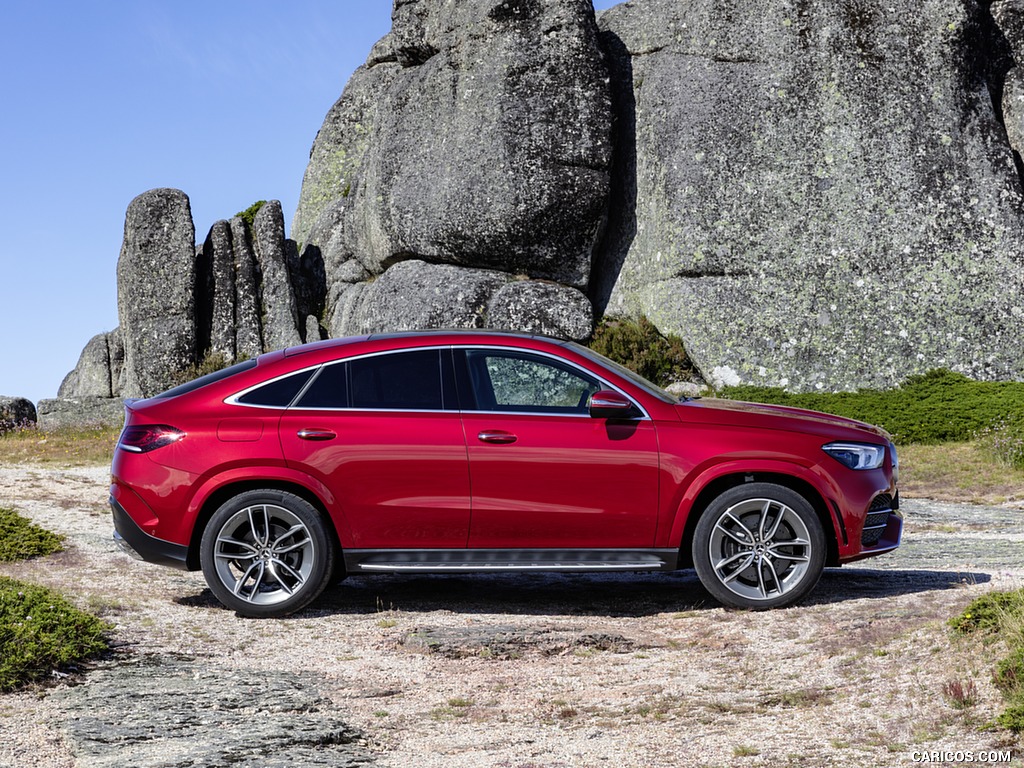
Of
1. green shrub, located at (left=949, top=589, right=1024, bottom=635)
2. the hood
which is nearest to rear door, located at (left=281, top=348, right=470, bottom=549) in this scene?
the hood

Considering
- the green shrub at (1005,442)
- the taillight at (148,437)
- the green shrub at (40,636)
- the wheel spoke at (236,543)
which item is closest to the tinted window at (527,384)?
the wheel spoke at (236,543)

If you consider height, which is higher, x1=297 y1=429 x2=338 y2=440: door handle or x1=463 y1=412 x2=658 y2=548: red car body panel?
x1=297 y1=429 x2=338 y2=440: door handle

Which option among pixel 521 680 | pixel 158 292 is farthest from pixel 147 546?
pixel 158 292

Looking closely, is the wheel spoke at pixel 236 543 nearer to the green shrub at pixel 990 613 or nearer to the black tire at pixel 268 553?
the black tire at pixel 268 553

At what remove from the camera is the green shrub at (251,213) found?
2897cm

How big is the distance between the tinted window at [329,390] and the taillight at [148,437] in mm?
832

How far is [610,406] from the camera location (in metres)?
7.05

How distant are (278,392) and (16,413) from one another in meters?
22.3

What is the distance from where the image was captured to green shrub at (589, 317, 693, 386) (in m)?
21.3

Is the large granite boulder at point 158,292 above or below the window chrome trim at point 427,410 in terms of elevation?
above

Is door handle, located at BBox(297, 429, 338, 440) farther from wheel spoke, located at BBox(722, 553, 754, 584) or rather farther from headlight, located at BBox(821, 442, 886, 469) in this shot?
headlight, located at BBox(821, 442, 886, 469)

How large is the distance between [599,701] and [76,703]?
8.48 feet

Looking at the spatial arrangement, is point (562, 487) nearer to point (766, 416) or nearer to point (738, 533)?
point (738, 533)
